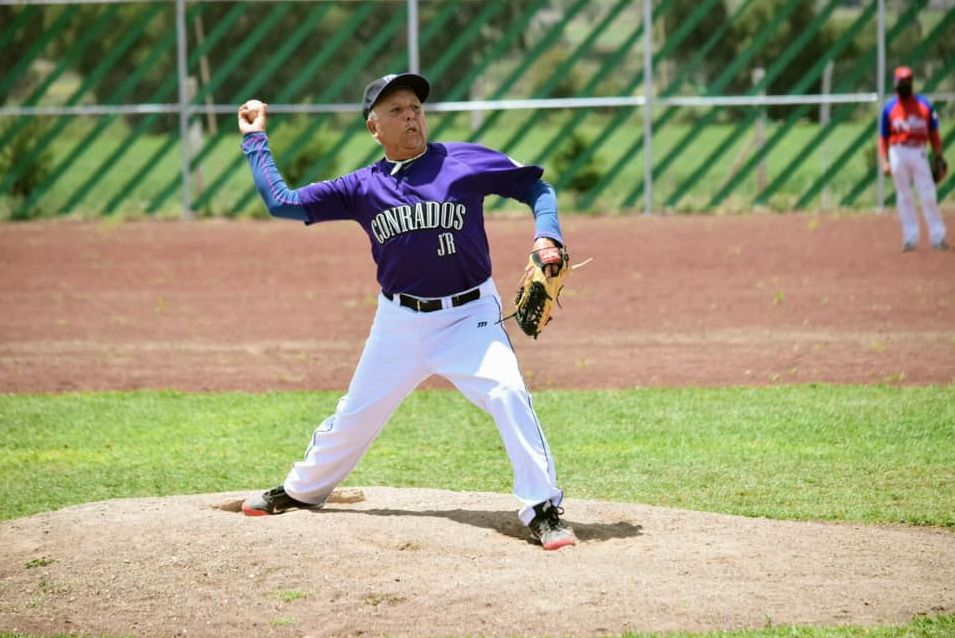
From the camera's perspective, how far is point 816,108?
2273cm

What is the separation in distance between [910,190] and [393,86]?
1192 centimetres

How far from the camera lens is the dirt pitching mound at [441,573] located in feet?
16.3

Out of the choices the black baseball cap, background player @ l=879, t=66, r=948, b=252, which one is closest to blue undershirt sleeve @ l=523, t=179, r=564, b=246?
the black baseball cap

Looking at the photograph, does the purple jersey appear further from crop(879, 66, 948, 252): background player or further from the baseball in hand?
crop(879, 66, 948, 252): background player

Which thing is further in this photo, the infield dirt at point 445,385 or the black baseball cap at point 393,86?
the black baseball cap at point 393,86

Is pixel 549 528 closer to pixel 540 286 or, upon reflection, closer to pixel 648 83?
pixel 540 286

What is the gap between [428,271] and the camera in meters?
6.04

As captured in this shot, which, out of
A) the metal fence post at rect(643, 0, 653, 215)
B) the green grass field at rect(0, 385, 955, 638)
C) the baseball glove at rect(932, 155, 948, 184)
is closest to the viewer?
the green grass field at rect(0, 385, 955, 638)

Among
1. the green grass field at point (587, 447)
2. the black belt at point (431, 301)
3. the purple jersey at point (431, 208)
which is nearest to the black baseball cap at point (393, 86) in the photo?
the purple jersey at point (431, 208)

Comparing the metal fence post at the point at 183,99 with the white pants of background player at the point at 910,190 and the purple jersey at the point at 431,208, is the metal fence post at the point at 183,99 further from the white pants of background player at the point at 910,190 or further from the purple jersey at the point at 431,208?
the purple jersey at the point at 431,208

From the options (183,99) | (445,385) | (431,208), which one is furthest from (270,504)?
(183,99)

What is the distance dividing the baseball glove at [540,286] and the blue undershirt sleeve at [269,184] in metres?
1.14

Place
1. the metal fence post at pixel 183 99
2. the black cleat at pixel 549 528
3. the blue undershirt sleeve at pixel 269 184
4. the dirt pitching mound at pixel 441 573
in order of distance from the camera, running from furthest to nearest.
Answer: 1. the metal fence post at pixel 183 99
2. the blue undershirt sleeve at pixel 269 184
3. the black cleat at pixel 549 528
4. the dirt pitching mound at pixel 441 573

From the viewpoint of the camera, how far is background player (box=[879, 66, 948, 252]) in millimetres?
16516
